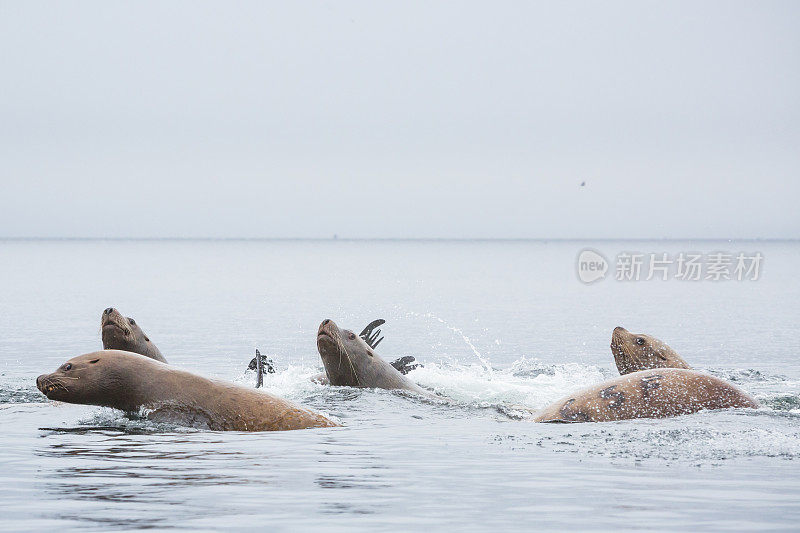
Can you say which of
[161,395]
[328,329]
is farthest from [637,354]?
[161,395]

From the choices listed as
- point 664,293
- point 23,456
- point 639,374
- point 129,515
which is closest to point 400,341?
point 639,374

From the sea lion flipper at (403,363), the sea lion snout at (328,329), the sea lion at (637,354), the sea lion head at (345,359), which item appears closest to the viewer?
the sea lion at (637,354)

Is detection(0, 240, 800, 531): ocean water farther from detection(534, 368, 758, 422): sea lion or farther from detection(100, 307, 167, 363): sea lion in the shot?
detection(100, 307, 167, 363): sea lion

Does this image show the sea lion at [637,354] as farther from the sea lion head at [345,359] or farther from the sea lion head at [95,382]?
the sea lion head at [95,382]

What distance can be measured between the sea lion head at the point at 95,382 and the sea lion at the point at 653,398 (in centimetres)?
477

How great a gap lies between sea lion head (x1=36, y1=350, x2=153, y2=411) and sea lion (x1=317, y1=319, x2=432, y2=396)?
3.73m

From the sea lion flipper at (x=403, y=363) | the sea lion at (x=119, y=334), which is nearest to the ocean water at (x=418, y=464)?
the sea lion flipper at (x=403, y=363)

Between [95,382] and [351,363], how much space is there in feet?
15.0

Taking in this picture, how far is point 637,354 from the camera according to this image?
15320 millimetres

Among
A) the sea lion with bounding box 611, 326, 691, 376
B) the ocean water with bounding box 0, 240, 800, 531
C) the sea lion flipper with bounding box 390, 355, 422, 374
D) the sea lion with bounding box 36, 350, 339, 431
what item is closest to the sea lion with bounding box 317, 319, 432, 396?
the ocean water with bounding box 0, 240, 800, 531

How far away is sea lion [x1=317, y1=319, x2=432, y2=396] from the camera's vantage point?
16188 millimetres

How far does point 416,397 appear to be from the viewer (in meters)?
16.0

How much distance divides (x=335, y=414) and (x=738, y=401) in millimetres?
4864

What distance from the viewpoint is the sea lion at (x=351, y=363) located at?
16.2m
